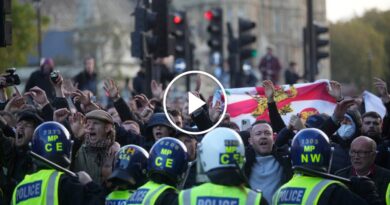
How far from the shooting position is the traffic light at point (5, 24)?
14.6 metres

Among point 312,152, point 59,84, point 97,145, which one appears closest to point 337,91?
point 59,84

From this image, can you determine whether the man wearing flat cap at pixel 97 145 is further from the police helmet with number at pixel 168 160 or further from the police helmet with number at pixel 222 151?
the police helmet with number at pixel 222 151

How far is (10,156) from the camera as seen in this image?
13914mm

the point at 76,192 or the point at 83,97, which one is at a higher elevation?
the point at 83,97

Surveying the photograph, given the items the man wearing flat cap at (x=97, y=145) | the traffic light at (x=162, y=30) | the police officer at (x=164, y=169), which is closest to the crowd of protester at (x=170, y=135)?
the man wearing flat cap at (x=97, y=145)

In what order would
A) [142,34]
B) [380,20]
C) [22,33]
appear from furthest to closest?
[380,20] < [22,33] < [142,34]

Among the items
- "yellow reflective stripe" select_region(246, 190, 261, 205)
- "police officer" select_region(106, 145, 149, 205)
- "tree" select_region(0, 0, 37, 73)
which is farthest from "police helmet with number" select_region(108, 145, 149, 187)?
"tree" select_region(0, 0, 37, 73)

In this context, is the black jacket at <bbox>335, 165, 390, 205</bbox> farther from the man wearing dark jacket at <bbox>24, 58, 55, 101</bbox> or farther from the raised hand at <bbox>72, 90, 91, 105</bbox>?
the man wearing dark jacket at <bbox>24, 58, 55, 101</bbox>

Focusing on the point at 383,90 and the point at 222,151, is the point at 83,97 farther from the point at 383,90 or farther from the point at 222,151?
the point at 222,151

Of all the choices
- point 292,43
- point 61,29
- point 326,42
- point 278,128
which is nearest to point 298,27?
point 292,43

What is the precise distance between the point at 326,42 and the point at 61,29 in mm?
123878

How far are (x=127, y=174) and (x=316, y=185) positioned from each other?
1.46 meters

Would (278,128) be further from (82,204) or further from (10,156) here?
(82,204)

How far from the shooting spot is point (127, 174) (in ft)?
37.4
